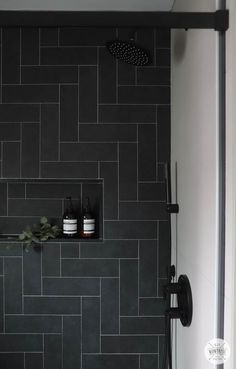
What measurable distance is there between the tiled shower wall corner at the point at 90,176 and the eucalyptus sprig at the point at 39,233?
0.07 metres

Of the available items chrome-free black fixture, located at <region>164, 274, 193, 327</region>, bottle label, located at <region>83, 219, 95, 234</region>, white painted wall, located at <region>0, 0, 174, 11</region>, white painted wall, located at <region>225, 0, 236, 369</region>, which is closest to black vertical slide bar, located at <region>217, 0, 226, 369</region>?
white painted wall, located at <region>225, 0, 236, 369</region>

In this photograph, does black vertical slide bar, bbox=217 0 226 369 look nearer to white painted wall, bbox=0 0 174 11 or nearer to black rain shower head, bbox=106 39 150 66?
black rain shower head, bbox=106 39 150 66

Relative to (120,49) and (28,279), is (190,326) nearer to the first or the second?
(28,279)

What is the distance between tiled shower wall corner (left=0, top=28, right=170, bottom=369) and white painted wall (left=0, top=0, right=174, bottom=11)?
0.61ft

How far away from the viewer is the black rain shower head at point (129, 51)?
1.39m

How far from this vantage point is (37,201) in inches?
77.6

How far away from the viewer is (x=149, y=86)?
6.11 ft

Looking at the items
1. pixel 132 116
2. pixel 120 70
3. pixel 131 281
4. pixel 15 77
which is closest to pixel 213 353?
pixel 131 281

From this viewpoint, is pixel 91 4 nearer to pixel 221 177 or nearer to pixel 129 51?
pixel 129 51

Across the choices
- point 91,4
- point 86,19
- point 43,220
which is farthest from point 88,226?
point 86,19

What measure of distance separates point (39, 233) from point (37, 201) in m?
0.19

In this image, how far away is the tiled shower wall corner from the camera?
1865 millimetres

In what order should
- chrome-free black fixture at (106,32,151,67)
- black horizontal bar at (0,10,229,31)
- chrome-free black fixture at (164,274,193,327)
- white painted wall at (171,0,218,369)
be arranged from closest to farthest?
1. black horizontal bar at (0,10,229,31)
2. white painted wall at (171,0,218,369)
3. chrome-free black fixture at (164,274,193,327)
4. chrome-free black fixture at (106,32,151,67)

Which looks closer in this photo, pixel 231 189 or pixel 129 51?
pixel 231 189
